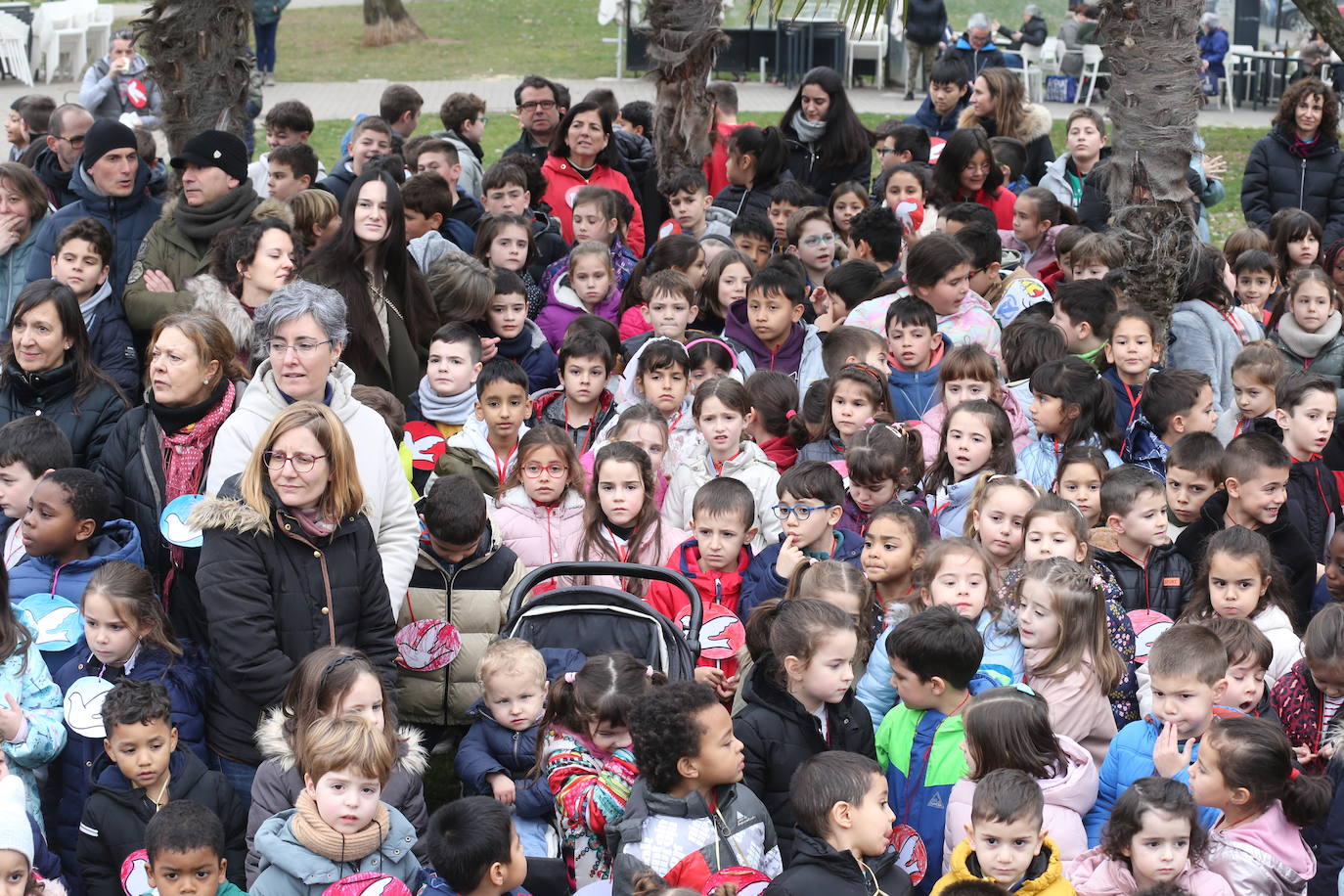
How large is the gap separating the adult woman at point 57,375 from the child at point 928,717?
328 centimetres

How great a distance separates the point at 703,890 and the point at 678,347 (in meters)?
3.40

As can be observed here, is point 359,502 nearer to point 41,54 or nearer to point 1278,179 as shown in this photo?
point 1278,179

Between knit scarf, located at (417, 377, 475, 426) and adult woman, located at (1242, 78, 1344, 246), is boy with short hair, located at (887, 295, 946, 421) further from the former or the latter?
adult woman, located at (1242, 78, 1344, 246)

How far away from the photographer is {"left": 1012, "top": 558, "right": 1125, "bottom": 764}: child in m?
5.01

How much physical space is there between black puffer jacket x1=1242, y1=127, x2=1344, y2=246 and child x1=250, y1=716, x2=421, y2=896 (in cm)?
905

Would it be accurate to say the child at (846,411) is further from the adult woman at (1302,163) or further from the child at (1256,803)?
the adult woman at (1302,163)

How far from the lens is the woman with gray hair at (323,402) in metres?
5.16

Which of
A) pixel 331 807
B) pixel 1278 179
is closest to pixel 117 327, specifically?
pixel 331 807

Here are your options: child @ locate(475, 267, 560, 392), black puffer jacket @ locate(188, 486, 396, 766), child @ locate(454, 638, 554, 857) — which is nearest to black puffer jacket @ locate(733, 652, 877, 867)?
child @ locate(454, 638, 554, 857)

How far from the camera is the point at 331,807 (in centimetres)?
410

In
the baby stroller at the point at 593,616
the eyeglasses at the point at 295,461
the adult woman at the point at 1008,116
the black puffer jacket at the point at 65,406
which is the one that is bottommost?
the baby stroller at the point at 593,616

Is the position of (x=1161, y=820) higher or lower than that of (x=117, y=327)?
lower

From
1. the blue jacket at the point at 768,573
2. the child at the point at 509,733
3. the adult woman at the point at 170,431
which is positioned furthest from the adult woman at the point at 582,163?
the child at the point at 509,733

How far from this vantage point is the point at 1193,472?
6.19 metres
